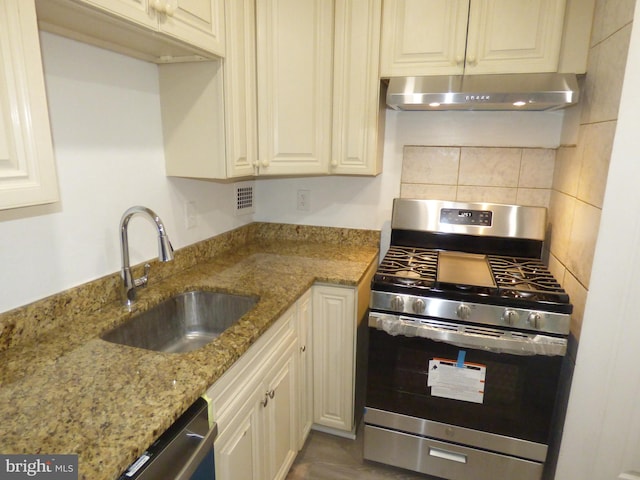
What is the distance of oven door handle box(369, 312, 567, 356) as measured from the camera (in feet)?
4.88

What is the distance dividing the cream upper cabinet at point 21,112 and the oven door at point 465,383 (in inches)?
49.2

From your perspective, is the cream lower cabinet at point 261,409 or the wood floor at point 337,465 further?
the wood floor at point 337,465

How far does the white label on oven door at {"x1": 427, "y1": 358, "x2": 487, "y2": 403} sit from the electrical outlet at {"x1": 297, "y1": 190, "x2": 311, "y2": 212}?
1.14 meters

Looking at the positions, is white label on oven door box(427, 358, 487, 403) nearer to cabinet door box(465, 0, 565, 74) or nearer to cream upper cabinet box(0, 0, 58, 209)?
cabinet door box(465, 0, 565, 74)

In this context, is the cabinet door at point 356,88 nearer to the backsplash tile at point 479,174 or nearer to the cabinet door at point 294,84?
the cabinet door at point 294,84

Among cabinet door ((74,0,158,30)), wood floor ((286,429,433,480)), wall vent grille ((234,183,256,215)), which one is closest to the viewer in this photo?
cabinet door ((74,0,158,30))

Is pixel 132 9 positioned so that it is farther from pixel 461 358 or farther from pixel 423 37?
pixel 461 358

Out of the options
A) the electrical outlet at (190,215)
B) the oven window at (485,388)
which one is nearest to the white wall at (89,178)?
the electrical outlet at (190,215)

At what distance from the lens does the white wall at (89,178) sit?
1.16m

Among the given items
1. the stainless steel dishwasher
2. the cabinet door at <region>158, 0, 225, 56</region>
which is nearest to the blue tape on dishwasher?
the stainless steel dishwasher

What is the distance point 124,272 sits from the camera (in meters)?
1.38

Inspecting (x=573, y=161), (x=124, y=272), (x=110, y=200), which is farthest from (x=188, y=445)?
(x=573, y=161)

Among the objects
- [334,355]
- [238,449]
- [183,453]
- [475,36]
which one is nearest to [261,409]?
[238,449]

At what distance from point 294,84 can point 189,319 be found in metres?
1.12
